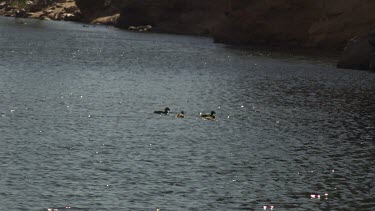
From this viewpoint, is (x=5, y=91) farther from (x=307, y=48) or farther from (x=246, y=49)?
(x=307, y=48)

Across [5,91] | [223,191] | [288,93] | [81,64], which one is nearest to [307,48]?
[81,64]

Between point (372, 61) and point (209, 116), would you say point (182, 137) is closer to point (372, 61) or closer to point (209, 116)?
point (209, 116)

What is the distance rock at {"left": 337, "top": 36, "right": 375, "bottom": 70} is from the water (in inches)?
207

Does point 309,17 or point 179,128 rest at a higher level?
point 309,17

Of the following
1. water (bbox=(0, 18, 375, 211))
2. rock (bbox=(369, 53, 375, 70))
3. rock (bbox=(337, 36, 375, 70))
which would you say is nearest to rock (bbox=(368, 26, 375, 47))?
rock (bbox=(337, 36, 375, 70))

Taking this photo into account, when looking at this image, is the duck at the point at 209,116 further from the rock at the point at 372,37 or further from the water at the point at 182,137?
the rock at the point at 372,37

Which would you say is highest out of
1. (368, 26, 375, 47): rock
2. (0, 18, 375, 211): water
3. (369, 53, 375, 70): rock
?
(368, 26, 375, 47): rock

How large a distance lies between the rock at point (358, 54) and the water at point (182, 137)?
17.2 ft

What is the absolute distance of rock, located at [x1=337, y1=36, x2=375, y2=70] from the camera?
11481cm

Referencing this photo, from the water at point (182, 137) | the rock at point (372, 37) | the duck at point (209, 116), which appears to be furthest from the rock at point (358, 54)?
the duck at point (209, 116)

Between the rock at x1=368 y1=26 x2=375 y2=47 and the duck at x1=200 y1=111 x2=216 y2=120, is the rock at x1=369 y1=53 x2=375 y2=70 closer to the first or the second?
the rock at x1=368 y1=26 x2=375 y2=47

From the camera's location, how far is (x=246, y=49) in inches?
6048

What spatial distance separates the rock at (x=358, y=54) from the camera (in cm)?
11481

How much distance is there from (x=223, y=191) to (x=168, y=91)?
4295 centimetres
